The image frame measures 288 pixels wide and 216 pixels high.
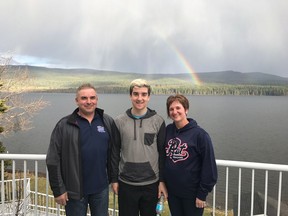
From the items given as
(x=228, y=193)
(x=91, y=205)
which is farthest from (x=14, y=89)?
(x=91, y=205)

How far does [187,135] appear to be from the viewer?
2814mm

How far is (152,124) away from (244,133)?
45008mm

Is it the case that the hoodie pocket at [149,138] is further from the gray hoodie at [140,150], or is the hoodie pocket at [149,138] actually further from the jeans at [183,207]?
the jeans at [183,207]

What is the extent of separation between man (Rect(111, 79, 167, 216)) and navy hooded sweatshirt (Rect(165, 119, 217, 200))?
11 cm

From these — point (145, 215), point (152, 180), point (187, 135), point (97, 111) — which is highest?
point (97, 111)

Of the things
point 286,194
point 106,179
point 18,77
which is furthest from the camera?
point 18,77

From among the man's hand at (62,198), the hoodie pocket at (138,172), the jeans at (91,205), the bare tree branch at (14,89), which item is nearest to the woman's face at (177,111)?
the hoodie pocket at (138,172)

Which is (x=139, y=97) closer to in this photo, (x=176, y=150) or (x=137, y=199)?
(x=176, y=150)

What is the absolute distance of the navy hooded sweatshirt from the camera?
2.73 metres

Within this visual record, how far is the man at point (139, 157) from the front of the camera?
2855 mm

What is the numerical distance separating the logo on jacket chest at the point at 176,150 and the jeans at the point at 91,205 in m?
0.80

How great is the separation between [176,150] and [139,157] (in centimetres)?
38

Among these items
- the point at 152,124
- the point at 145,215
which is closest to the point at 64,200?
the point at 145,215

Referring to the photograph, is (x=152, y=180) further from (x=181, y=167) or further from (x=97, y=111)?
(x=97, y=111)
